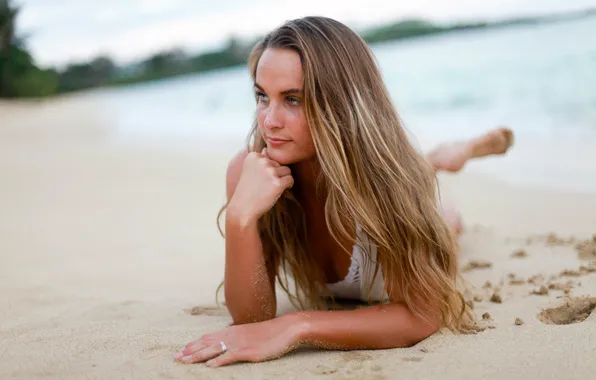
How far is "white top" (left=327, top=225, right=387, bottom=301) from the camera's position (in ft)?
8.14

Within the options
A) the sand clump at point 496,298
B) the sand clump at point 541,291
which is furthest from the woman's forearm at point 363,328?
the sand clump at point 541,291

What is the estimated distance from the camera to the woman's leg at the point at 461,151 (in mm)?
3836

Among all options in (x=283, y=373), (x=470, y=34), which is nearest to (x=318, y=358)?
(x=283, y=373)

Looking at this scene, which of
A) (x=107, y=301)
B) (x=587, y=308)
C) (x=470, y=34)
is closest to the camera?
(x=587, y=308)

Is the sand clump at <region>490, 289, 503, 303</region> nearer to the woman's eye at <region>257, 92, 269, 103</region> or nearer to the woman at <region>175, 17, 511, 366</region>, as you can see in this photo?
the woman at <region>175, 17, 511, 366</region>

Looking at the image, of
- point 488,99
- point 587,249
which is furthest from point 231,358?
point 488,99

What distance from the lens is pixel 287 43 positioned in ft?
7.54

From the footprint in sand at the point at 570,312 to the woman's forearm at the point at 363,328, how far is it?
54 centimetres

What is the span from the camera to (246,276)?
2426 millimetres

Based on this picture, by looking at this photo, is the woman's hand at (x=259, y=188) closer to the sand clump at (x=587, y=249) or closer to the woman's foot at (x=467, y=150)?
the woman's foot at (x=467, y=150)

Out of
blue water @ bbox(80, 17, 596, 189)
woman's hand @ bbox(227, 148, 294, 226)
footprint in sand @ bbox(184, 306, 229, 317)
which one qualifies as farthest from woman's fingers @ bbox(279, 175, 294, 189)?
blue water @ bbox(80, 17, 596, 189)

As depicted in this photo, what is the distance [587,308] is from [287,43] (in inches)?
61.8

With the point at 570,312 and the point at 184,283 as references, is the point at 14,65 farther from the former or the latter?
the point at 570,312

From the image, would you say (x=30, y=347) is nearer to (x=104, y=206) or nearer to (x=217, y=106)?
(x=104, y=206)
